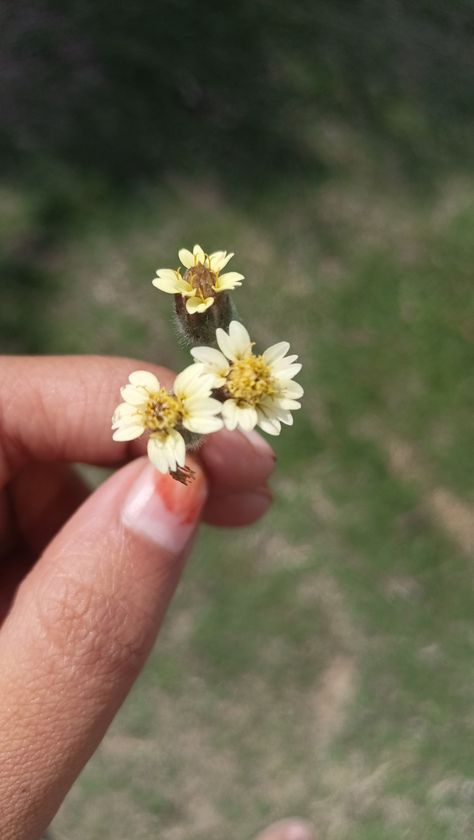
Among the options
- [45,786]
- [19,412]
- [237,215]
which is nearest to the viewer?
[45,786]

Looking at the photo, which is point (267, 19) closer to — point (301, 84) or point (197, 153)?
point (301, 84)

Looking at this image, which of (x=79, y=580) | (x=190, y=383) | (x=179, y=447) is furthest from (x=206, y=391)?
(x=79, y=580)

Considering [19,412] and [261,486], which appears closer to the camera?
[19,412]

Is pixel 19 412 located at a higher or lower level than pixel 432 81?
lower

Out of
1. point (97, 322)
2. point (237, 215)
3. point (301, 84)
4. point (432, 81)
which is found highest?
point (432, 81)

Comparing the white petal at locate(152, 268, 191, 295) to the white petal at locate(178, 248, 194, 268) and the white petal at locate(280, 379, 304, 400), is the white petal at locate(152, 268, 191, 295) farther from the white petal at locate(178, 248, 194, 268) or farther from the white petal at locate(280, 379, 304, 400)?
the white petal at locate(280, 379, 304, 400)

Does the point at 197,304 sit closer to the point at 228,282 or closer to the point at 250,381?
the point at 228,282

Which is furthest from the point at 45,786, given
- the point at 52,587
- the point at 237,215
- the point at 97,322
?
the point at 237,215
